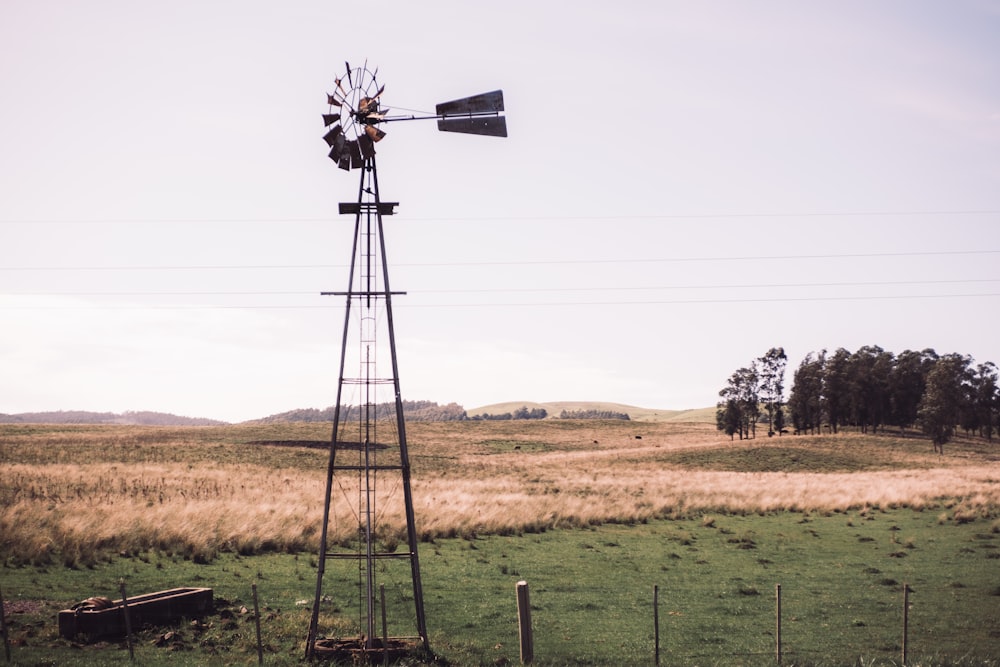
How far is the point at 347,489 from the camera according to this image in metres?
47.4

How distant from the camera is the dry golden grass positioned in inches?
1208

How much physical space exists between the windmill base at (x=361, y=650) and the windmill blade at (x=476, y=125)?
11.4 m

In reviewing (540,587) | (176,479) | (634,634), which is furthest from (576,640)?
(176,479)

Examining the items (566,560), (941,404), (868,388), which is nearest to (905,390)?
(868,388)

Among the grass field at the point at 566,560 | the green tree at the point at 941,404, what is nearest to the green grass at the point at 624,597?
the grass field at the point at 566,560

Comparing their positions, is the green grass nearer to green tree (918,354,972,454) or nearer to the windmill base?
the windmill base

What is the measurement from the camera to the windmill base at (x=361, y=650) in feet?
57.1

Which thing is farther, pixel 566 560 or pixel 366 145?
pixel 566 560

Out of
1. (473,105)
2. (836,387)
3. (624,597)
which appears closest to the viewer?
(473,105)

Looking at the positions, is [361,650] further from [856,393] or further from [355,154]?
[856,393]

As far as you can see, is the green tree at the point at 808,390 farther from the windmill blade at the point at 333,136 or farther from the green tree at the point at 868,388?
the windmill blade at the point at 333,136

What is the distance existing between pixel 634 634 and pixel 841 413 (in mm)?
123344

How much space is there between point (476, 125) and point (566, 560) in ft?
Result: 60.3

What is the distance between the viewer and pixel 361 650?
17531 millimetres
